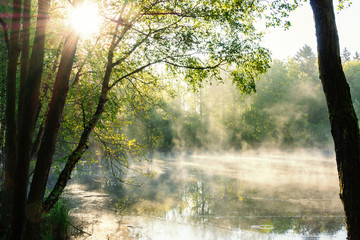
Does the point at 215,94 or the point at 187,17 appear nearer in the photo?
the point at 187,17

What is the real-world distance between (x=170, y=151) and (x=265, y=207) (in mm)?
36452

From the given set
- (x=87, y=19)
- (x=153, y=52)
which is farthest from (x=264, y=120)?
(x=87, y=19)

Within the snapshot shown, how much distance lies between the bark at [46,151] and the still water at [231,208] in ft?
12.6

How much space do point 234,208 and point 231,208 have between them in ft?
0.40

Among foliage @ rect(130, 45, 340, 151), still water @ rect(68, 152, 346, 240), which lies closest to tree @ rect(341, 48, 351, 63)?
foliage @ rect(130, 45, 340, 151)

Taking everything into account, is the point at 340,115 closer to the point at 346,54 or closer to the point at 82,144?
the point at 82,144

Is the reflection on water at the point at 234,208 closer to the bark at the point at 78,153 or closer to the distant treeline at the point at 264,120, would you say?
the bark at the point at 78,153

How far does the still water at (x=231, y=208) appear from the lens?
9758 mm

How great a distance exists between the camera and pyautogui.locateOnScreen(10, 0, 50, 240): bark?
507cm

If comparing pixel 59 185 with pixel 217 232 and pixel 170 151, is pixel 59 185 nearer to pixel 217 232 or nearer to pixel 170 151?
pixel 217 232

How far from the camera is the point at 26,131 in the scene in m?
5.12

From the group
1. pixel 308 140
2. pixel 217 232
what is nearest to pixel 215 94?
pixel 308 140

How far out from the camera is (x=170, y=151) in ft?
161

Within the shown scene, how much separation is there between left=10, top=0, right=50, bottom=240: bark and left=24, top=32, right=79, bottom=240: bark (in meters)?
0.21
